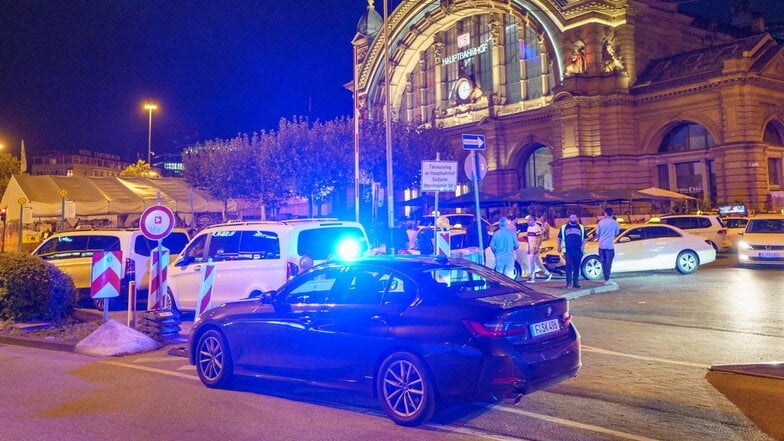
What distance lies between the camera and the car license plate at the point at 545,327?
5.46 metres

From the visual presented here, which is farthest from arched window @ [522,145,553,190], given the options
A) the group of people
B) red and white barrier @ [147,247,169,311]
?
red and white barrier @ [147,247,169,311]

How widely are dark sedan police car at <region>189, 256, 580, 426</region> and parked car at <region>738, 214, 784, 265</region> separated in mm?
14853

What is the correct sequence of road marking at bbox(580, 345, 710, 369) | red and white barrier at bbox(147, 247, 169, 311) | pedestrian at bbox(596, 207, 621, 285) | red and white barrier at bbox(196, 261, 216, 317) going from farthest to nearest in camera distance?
1. pedestrian at bbox(596, 207, 621, 285)
2. red and white barrier at bbox(147, 247, 169, 311)
3. red and white barrier at bbox(196, 261, 216, 317)
4. road marking at bbox(580, 345, 710, 369)

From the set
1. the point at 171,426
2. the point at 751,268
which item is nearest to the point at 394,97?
the point at 751,268

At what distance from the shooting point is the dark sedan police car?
17.0 feet

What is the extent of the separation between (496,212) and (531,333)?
3552 cm

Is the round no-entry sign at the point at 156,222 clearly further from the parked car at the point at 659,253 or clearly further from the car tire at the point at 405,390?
the parked car at the point at 659,253

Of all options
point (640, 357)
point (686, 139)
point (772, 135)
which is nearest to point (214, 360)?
point (640, 357)

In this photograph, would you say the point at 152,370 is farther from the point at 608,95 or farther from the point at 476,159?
the point at 608,95

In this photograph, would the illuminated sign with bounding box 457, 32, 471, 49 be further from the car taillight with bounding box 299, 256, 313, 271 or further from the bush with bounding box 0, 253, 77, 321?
the car taillight with bounding box 299, 256, 313, 271

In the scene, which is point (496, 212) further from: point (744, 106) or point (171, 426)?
point (171, 426)

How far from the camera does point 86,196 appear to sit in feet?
114

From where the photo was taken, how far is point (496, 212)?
133 feet

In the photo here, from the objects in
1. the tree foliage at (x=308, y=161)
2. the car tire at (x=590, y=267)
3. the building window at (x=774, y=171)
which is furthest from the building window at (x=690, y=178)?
the car tire at (x=590, y=267)
